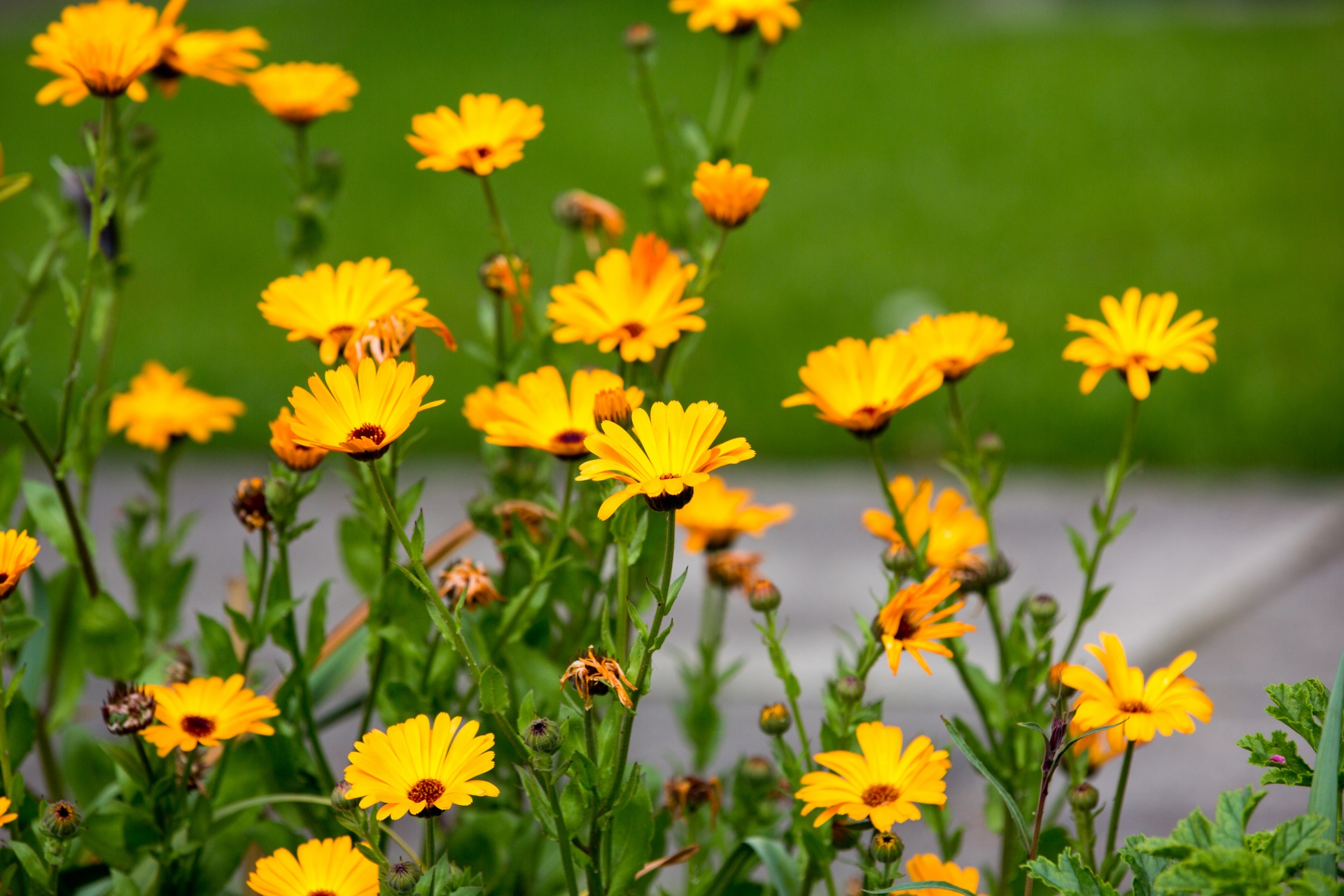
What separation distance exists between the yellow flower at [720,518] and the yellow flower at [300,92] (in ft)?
1.33

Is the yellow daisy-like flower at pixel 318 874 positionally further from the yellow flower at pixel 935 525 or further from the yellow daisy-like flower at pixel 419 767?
the yellow flower at pixel 935 525

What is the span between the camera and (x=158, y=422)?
1.16m

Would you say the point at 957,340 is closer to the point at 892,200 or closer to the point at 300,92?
the point at 300,92

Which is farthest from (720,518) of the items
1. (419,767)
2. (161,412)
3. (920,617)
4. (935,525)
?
(161,412)

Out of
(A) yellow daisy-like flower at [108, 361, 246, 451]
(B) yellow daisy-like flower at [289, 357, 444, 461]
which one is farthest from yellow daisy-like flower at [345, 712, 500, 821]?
(A) yellow daisy-like flower at [108, 361, 246, 451]

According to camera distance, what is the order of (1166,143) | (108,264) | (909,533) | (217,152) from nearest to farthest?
(909,533) → (108,264) → (1166,143) → (217,152)

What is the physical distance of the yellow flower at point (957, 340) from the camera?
2.88ft

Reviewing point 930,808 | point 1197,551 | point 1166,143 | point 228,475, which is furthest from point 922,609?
point 1166,143

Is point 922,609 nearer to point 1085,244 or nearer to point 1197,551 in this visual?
point 1197,551

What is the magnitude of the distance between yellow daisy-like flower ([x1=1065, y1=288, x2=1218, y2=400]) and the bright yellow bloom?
0.17m

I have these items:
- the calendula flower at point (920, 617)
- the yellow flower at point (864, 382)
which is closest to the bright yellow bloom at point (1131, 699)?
the calendula flower at point (920, 617)

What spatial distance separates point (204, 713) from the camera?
0.81 metres

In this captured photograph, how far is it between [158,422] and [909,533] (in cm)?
65

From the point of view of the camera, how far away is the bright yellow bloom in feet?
2.37
